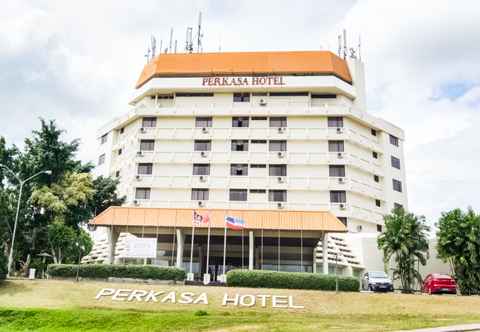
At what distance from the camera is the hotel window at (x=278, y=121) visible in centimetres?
5916

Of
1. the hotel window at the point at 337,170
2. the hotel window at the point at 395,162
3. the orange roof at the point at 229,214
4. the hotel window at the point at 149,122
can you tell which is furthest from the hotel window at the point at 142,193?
the hotel window at the point at 395,162

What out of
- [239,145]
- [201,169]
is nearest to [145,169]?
[201,169]

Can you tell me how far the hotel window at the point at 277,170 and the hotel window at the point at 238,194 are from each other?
3.64 m

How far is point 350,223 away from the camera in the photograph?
5466cm

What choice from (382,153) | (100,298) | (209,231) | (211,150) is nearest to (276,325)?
(100,298)

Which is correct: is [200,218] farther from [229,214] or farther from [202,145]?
[202,145]

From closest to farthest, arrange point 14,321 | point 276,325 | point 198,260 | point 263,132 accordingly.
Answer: point 276,325, point 14,321, point 198,260, point 263,132

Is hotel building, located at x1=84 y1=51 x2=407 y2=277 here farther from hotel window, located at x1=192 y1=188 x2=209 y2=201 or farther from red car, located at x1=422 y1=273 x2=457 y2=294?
red car, located at x1=422 y1=273 x2=457 y2=294

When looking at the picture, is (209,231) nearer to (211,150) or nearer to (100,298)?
(100,298)

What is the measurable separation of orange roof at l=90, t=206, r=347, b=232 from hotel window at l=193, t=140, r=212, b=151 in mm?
19668

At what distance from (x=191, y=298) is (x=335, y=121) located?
114 feet

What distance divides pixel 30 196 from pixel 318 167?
2948 centimetres

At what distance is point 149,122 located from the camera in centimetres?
6059

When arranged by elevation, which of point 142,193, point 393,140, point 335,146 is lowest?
point 142,193
